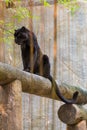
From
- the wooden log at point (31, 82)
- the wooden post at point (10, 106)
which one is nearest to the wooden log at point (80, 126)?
the wooden log at point (31, 82)

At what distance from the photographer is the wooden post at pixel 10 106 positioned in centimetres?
320

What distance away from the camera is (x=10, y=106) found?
322 cm

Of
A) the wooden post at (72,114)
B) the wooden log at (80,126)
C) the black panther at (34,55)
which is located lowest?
the wooden log at (80,126)

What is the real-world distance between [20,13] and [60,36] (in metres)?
1.80

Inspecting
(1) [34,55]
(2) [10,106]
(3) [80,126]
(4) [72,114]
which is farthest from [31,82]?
(3) [80,126]

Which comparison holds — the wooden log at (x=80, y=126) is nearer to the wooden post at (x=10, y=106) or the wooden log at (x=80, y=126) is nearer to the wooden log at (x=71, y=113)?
the wooden log at (x=71, y=113)

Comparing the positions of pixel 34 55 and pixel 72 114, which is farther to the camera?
pixel 72 114

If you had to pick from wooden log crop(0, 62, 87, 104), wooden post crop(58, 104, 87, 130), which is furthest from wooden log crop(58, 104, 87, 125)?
wooden log crop(0, 62, 87, 104)

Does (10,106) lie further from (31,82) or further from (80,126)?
(80,126)

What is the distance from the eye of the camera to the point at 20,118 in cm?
330

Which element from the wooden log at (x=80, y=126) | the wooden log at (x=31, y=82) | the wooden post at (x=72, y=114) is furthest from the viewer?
the wooden log at (x=80, y=126)

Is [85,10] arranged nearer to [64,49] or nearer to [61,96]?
[64,49]

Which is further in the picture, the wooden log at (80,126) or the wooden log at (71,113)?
the wooden log at (80,126)

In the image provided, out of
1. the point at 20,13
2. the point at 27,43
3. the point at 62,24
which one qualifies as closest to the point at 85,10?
the point at 62,24
